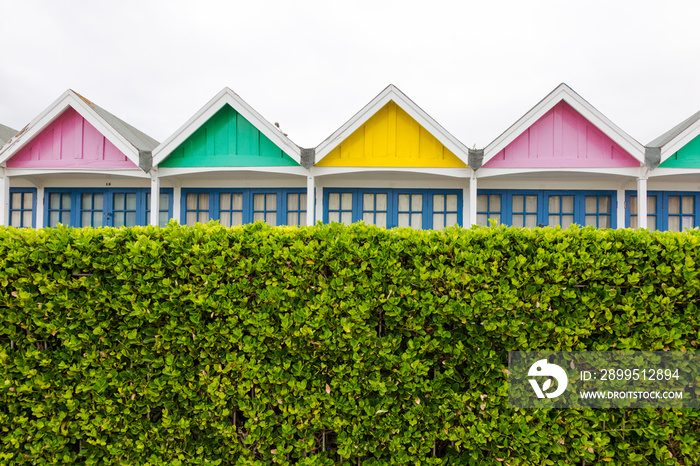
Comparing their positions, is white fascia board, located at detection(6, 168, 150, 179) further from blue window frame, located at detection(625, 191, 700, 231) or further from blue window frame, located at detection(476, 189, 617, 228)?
blue window frame, located at detection(625, 191, 700, 231)

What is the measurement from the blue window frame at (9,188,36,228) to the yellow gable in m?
7.64

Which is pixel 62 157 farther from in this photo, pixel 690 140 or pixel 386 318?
pixel 690 140

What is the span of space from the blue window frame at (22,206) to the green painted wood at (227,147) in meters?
4.12

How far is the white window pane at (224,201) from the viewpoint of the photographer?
8.48 m

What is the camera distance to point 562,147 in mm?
7461

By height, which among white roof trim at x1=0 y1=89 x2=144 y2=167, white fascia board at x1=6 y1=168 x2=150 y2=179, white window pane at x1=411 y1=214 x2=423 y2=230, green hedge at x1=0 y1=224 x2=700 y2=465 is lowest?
green hedge at x1=0 y1=224 x2=700 y2=465

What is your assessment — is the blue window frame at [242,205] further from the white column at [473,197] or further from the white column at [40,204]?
the white column at [473,197]

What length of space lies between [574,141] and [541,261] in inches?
249

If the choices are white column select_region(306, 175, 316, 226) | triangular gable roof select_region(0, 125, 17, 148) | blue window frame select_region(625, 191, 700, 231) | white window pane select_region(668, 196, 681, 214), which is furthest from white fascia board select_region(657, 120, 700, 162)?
triangular gable roof select_region(0, 125, 17, 148)

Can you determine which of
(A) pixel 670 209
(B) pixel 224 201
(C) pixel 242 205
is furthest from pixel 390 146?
(A) pixel 670 209

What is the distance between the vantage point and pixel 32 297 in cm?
279

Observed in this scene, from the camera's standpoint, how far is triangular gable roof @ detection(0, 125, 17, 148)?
9.94 m

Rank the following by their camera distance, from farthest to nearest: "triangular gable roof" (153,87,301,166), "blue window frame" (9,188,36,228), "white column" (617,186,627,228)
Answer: "blue window frame" (9,188,36,228) → "white column" (617,186,627,228) → "triangular gable roof" (153,87,301,166)

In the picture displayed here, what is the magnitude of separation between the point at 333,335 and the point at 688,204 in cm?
1029
